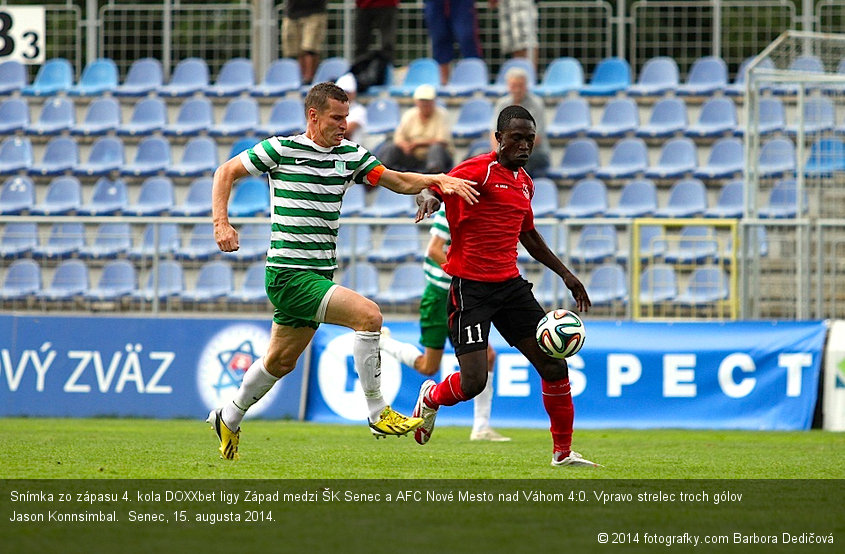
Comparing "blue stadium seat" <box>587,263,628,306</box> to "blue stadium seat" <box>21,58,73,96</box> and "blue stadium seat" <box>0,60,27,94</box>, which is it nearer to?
"blue stadium seat" <box>21,58,73,96</box>

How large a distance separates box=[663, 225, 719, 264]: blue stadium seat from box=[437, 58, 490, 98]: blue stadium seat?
5990 mm

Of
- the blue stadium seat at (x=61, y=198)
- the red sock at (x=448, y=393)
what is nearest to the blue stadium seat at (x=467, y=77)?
the blue stadium seat at (x=61, y=198)

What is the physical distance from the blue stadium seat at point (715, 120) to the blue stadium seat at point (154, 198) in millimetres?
7089

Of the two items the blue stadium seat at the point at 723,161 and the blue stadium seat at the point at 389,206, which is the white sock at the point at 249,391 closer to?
the blue stadium seat at the point at 389,206

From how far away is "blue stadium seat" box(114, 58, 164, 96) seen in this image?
805 inches

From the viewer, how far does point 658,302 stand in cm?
1420

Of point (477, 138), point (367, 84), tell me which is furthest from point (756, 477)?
point (367, 84)

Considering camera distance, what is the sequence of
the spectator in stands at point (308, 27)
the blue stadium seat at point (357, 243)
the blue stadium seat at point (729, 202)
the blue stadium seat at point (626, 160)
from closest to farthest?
the blue stadium seat at point (357, 243) → the blue stadium seat at point (729, 202) → the blue stadium seat at point (626, 160) → the spectator in stands at point (308, 27)

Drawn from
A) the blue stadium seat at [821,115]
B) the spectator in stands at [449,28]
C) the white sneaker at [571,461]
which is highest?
the spectator in stands at [449,28]

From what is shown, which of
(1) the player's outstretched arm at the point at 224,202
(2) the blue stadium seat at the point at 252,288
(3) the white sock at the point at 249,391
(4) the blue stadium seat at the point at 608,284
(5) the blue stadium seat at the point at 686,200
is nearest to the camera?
(1) the player's outstretched arm at the point at 224,202

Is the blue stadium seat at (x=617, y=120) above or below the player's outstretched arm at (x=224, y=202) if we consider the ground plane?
above

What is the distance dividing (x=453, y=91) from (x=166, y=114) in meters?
4.32

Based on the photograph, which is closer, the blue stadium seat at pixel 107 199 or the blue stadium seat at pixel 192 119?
the blue stadium seat at pixel 107 199

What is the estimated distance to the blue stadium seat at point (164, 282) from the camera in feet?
48.1
